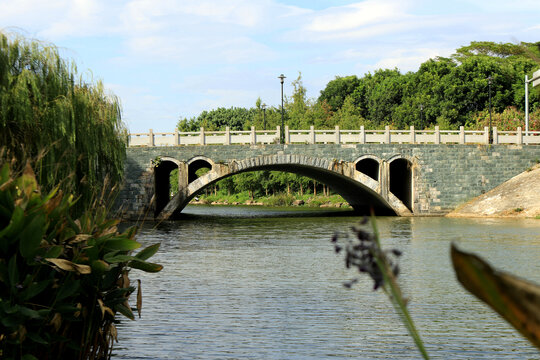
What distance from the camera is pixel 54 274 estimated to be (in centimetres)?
502

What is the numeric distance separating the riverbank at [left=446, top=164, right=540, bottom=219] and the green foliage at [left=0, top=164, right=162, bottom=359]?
2796 centimetres

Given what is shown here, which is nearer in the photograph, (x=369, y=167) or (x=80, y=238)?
(x=80, y=238)

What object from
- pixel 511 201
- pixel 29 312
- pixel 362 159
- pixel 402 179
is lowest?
pixel 511 201

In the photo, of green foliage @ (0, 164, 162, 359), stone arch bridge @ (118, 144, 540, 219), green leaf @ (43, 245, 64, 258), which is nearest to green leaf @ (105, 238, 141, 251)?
green foliage @ (0, 164, 162, 359)

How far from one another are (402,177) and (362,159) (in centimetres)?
446

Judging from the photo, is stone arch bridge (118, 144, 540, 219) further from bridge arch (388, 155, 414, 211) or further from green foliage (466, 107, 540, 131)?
green foliage (466, 107, 540, 131)

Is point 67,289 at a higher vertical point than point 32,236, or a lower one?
lower

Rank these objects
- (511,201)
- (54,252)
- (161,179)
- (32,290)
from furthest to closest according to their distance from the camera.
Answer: (161,179)
(511,201)
(54,252)
(32,290)

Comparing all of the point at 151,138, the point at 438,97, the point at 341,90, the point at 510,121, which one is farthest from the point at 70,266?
the point at 341,90

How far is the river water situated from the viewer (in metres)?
7.35

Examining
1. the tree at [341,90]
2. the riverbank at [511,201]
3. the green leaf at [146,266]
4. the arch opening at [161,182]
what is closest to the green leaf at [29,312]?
the green leaf at [146,266]

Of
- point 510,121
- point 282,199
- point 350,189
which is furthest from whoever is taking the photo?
point 282,199

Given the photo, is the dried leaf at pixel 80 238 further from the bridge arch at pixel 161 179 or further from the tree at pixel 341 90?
the tree at pixel 341 90

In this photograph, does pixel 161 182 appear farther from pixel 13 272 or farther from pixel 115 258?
pixel 13 272
